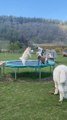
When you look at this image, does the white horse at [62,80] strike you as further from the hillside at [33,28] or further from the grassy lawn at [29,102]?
the hillside at [33,28]

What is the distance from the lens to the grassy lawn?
5.77 meters

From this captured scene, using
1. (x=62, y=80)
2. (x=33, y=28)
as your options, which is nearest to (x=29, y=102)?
(x=62, y=80)

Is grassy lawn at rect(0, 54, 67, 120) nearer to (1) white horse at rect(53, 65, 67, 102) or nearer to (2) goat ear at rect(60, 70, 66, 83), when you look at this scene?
(1) white horse at rect(53, 65, 67, 102)

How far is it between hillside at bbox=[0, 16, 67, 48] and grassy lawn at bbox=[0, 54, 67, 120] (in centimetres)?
7473

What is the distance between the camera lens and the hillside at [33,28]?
8812 centimetres

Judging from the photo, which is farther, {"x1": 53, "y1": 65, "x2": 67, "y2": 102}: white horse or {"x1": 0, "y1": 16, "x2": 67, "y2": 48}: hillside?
{"x1": 0, "y1": 16, "x2": 67, "y2": 48}: hillside

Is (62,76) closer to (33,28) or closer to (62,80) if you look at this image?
(62,80)

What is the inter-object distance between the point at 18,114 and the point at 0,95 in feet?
6.06

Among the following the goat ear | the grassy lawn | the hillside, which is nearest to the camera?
the grassy lawn

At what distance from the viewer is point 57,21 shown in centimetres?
10900

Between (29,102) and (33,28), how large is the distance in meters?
94.5

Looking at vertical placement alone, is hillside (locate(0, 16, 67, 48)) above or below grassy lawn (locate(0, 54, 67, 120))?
above

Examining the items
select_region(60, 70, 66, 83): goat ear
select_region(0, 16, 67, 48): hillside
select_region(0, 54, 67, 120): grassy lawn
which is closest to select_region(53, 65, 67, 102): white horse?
select_region(60, 70, 66, 83): goat ear

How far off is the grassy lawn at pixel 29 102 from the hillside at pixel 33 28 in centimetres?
7473
